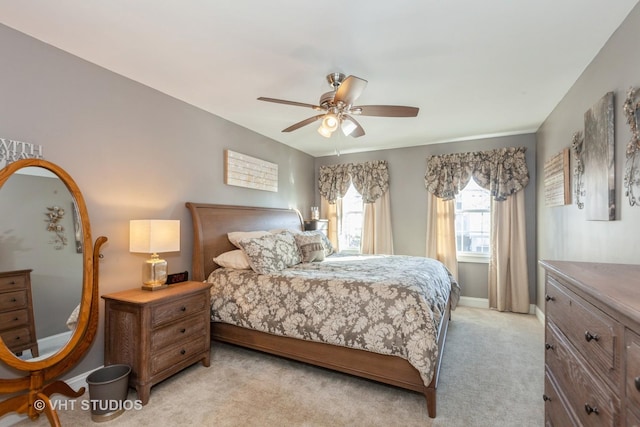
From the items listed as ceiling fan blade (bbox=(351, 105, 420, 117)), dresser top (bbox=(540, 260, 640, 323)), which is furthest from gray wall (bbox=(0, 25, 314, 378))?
dresser top (bbox=(540, 260, 640, 323))

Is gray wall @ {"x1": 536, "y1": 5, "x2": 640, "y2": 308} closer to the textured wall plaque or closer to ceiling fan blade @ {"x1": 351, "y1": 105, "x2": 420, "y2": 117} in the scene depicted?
ceiling fan blade @ {"x1": 351, "y1": 105, "x2": 420, "y2": 117}

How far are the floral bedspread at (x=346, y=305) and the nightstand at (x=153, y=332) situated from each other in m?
0.39

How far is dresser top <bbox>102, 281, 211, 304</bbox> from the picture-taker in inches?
86.1

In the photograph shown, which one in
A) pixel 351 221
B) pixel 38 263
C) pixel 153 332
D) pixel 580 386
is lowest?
pixel 153 332

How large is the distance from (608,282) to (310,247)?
2802mm

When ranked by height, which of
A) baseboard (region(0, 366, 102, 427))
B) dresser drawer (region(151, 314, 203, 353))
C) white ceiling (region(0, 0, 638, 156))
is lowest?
baseboard (region(0, 366, 102, 427))

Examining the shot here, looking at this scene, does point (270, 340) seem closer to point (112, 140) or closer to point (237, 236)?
point (237, 236)

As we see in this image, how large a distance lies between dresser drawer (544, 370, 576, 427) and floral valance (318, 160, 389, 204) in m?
3.75

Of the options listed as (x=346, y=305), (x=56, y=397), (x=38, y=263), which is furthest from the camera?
(x=346, y=305)

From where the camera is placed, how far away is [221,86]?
2.78 meters

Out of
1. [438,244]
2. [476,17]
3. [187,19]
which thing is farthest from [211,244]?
[438,244]

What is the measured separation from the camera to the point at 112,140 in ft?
8.24

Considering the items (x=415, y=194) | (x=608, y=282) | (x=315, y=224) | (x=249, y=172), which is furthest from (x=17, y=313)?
(x=415, y=194)

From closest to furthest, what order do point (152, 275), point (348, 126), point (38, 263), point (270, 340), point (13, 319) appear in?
point (13, 319) < point (38, 263) < point (152, 275) < point (270, 340) < point (348, 126)
